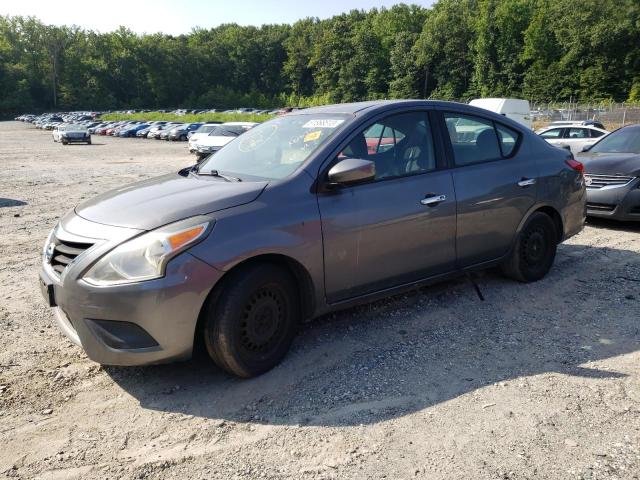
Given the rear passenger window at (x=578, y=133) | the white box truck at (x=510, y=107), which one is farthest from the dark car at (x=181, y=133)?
the rear passenger window at (x=578, y=133)

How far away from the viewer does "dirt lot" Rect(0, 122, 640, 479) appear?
2.64m

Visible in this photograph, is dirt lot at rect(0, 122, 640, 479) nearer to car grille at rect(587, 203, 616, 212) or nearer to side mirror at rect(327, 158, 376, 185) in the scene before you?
side mirror at rect(327, 158, 376, 185)

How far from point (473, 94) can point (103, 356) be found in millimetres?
93145

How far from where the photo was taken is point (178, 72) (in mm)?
121250

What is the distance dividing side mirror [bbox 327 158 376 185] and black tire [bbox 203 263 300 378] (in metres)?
0.71

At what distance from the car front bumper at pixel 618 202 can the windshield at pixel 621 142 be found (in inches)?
47.5

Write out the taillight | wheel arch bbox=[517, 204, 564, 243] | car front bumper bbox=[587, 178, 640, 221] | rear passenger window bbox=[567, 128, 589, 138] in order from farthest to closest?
rear passenger window bbox=[567, 128, 589, 138], car front bumper bbox=[587, 178, 640, 221], the taillight, wheel arch bbox=[517, 204, 564, 243]

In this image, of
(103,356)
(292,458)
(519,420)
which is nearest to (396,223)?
(519,420)

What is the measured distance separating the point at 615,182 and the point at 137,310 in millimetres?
7112

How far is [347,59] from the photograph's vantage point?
362ft

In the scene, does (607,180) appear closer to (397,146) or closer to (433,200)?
(433,200)

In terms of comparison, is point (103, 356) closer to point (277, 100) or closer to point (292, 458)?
point (292, 458)

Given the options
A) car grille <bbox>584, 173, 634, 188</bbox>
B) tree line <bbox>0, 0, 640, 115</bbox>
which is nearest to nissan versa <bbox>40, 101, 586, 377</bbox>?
car grille <bbox>584, 173, 634, 188</bbox>

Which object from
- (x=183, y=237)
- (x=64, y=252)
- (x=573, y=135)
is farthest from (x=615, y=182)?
(x=573, y=135)
